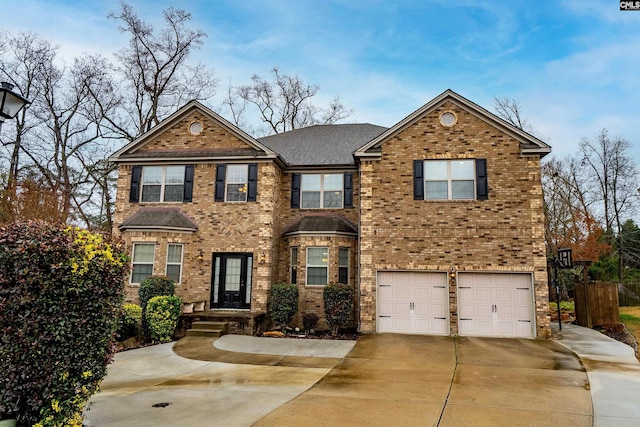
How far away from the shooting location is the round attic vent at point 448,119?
13.4 m

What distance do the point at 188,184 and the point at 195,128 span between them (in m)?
2.24

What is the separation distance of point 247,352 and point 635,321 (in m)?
16.2

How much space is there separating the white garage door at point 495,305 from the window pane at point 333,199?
5204 millimetres

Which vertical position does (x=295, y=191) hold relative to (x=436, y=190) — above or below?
above

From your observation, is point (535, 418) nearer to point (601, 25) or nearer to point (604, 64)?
point (601, 25)

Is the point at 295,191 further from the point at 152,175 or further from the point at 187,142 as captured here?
the point at 152,175

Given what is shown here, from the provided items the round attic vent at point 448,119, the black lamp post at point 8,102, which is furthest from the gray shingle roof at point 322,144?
the black lamp post at point 8,102

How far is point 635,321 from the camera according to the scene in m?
16.5

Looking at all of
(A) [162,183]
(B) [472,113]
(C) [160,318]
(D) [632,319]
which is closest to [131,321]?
(C) [160,318]

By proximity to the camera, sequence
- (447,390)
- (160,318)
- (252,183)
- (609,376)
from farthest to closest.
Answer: (252,183)
(160,318)
(609,376)
(447,390)

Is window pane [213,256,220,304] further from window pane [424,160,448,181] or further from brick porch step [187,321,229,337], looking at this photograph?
window pane [424,160,448,181]

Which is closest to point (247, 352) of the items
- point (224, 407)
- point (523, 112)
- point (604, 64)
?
point (224, 407)

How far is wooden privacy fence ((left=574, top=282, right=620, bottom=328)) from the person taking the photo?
561 inches

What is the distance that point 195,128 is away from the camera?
15.4 meters
